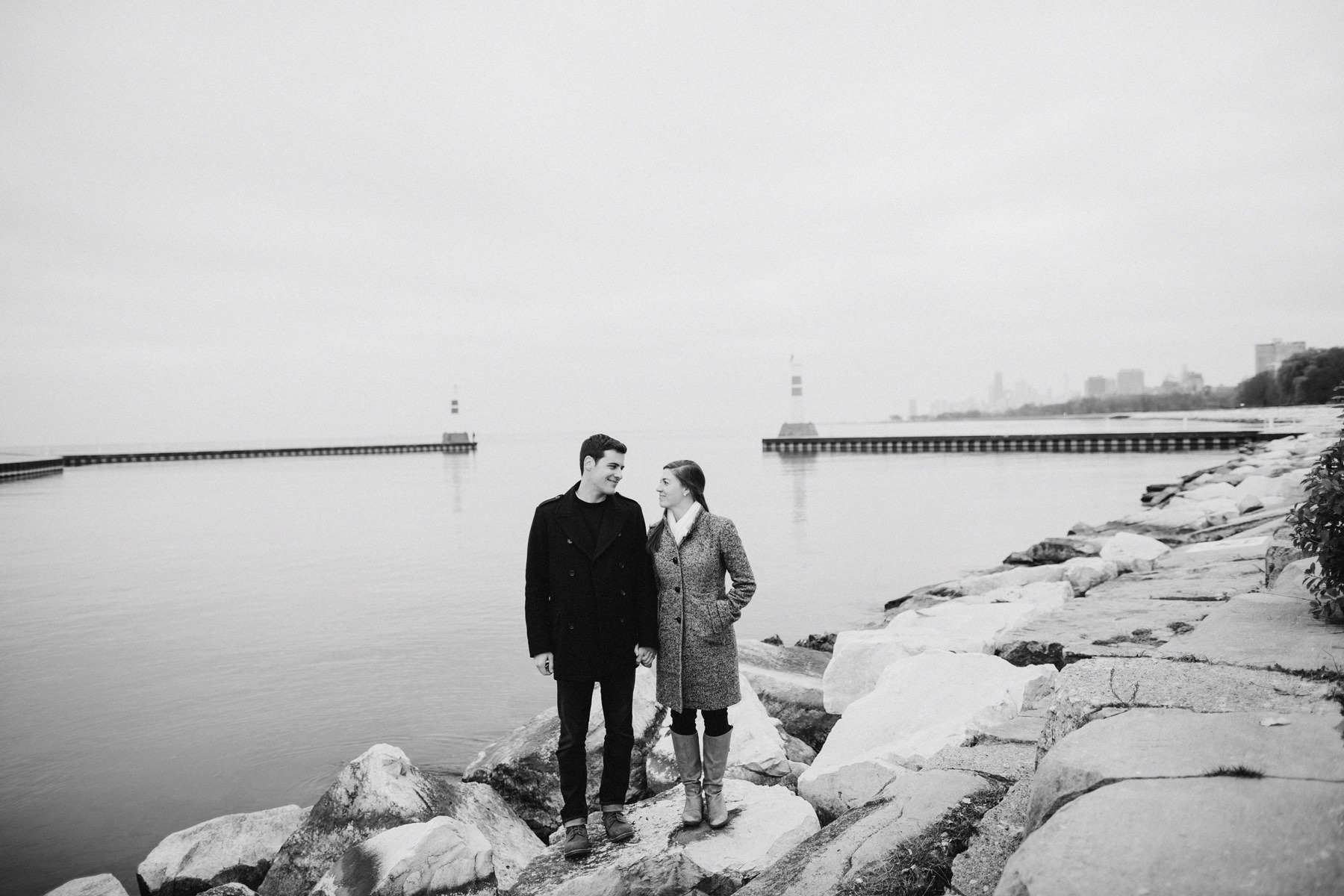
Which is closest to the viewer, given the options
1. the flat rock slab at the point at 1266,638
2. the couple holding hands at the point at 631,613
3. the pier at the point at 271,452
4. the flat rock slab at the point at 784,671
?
the flat rock slab at the point at 1266,638

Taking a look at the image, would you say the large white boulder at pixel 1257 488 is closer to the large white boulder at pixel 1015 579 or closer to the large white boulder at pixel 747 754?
the large white boulder at pixel 1015 579

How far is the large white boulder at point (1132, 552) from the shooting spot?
9.07 m

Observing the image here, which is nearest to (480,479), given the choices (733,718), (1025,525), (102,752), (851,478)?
(851,478)

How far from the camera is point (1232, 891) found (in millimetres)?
1771

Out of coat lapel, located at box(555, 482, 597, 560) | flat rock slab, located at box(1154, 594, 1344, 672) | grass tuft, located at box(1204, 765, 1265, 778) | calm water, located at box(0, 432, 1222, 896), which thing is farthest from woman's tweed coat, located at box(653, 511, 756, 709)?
calm water, located at box(0, 432, 1222, 896)

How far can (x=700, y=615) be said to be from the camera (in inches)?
144

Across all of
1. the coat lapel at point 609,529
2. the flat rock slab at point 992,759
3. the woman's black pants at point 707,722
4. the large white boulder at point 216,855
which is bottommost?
the large white boulder at point 216,855

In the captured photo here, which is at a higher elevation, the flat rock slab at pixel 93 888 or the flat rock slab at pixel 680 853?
the flat rock slab at pixel 680 853

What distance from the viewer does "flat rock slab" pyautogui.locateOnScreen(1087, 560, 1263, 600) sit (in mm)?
6285

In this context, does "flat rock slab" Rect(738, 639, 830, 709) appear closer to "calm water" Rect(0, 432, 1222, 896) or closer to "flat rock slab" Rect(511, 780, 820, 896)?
"flat rock slab" Rect(511, 780, 820, 896)

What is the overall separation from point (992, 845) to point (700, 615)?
147 centimetres

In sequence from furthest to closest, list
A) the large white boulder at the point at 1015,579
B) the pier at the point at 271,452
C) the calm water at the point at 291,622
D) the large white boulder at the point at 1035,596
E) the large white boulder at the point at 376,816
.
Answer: the pier at the point at 271,452
the large white boulder at the point at 1015,579
the large white boulder at the point at 1035,596
the calm water at the point at 291,622
the large white boulder at the point at 376,816

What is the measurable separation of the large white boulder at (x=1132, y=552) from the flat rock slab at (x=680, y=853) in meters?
6.79

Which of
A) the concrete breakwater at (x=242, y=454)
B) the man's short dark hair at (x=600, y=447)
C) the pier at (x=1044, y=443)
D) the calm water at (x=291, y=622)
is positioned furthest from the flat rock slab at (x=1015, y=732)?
the concrete breakwater at (x=242, y=454)
